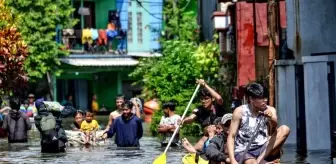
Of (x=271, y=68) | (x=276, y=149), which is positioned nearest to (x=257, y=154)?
(x=276, y=149)

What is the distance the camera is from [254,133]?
13258mm

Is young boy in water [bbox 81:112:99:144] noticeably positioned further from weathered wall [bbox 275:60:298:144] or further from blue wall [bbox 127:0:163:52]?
blue wall [bbox 127:0:163:52]

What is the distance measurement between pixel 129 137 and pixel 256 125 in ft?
44.0

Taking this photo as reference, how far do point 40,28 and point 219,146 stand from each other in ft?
143

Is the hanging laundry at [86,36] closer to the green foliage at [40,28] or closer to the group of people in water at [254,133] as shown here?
the green foliage at [40,28]

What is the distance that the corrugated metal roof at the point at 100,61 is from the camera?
62.6 metres

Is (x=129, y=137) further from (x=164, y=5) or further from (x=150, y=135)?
(x=164, y=5)

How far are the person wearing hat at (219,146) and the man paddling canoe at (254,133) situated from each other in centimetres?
51

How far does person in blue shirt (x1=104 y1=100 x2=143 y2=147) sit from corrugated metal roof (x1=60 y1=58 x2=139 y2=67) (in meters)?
35.6

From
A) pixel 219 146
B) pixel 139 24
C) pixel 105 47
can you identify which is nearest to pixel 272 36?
pixel 219 146

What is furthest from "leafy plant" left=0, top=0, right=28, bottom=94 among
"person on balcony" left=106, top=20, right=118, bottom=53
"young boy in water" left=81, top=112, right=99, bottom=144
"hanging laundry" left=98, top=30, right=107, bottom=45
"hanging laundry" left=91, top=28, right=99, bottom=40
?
"person on balcony" left=106, top=20, right=118, bottom=53

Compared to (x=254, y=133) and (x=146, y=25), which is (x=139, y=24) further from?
(x=254, y=133)

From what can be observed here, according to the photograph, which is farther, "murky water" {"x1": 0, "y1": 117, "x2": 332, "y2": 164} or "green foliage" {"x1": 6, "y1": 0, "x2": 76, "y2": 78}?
"green foliage" {"x1": 6, "y1": 0, "x2": 76, "y2": 78}

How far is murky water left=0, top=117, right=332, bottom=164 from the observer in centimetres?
2170
